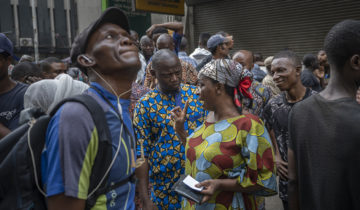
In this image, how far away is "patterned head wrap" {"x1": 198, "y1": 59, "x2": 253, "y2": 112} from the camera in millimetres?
2607

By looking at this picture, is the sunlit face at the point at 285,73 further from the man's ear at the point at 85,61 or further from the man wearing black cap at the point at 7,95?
the man wearing black cap at the point at 7,95

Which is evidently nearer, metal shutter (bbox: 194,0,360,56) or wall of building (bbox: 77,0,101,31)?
metal shutter (bbox: 194,0,360,56)

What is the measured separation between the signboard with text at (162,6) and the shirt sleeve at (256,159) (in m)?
9.10

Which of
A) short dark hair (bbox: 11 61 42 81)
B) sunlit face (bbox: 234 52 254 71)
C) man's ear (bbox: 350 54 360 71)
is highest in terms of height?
man's ear (bbox: 350 54 360 71)

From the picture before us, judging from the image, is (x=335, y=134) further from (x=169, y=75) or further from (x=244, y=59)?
(x=244, y=59)

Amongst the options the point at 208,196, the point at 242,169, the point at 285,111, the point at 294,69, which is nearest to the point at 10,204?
the point at 208,196

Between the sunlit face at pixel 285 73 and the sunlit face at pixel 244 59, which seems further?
the sunlit face at pixel 244 59

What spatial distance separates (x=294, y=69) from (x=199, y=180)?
5.97 ft

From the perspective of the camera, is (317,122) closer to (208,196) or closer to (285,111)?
(208,196)

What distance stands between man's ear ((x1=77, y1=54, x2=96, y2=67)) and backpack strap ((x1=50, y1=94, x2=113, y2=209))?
227mm

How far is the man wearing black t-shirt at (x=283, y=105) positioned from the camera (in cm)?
333

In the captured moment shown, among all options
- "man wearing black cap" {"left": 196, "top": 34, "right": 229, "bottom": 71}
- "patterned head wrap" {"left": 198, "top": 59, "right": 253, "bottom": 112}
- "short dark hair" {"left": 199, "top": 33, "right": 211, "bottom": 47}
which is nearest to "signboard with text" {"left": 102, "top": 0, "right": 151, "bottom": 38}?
"short dark hair" {"left": 199, "top": 33, "right": 211, "bottom": 47}

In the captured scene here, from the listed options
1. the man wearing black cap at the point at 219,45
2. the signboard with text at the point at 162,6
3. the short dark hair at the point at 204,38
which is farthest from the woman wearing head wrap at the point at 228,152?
the signboard with text at the point at 162,6

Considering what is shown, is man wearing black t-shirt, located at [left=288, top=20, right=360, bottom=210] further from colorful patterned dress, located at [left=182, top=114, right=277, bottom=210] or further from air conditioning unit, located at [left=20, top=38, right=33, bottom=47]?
air conditioning unit, located at [left=20, top=38, right=33, bottom=47]
